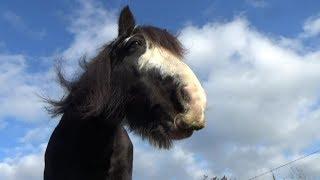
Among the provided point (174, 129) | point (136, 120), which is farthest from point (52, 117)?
point (174, 129)

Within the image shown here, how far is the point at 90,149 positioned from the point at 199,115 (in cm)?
130

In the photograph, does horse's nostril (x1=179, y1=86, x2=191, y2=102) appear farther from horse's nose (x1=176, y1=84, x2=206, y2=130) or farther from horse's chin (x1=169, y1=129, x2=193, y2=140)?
horse's chin (x1=169, y1=129, x2=193, y2=140)

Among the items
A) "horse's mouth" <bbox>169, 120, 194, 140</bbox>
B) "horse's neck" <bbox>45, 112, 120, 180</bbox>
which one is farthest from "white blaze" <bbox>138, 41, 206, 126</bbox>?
"horse's neck" <bbox>45, 112, 120, 180</bbox>

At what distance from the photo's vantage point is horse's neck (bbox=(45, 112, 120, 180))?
5.07m

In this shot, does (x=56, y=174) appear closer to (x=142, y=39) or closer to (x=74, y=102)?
(x=74, y=102)

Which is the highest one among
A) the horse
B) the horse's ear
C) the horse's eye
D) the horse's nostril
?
the horse's ear

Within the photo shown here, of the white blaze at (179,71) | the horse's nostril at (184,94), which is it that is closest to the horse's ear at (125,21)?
the white blaze at (179,71)

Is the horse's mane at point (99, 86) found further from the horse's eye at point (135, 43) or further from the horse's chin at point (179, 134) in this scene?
the horse's chin at point (179, 134)

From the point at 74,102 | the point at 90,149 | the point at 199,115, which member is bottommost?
the point at 199,115

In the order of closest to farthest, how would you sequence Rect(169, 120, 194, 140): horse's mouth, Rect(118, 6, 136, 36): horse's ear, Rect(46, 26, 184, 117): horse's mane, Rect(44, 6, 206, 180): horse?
Rect(169, 120, 194, 140): horse's mouth < Rect(44, 6, 206, 180): horse < Rect(46, 26, 184, 117): horse's mane < Rect(118, 6, 136, 36): horse's ear

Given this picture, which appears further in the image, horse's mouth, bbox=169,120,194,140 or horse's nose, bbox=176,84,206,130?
horse's mouth, bbox=169,120,194,140

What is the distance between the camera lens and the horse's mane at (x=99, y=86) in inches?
192

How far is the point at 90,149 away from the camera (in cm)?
511

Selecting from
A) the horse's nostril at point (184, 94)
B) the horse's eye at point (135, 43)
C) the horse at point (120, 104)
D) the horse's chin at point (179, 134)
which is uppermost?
the horse's eye at point (135, 43)
